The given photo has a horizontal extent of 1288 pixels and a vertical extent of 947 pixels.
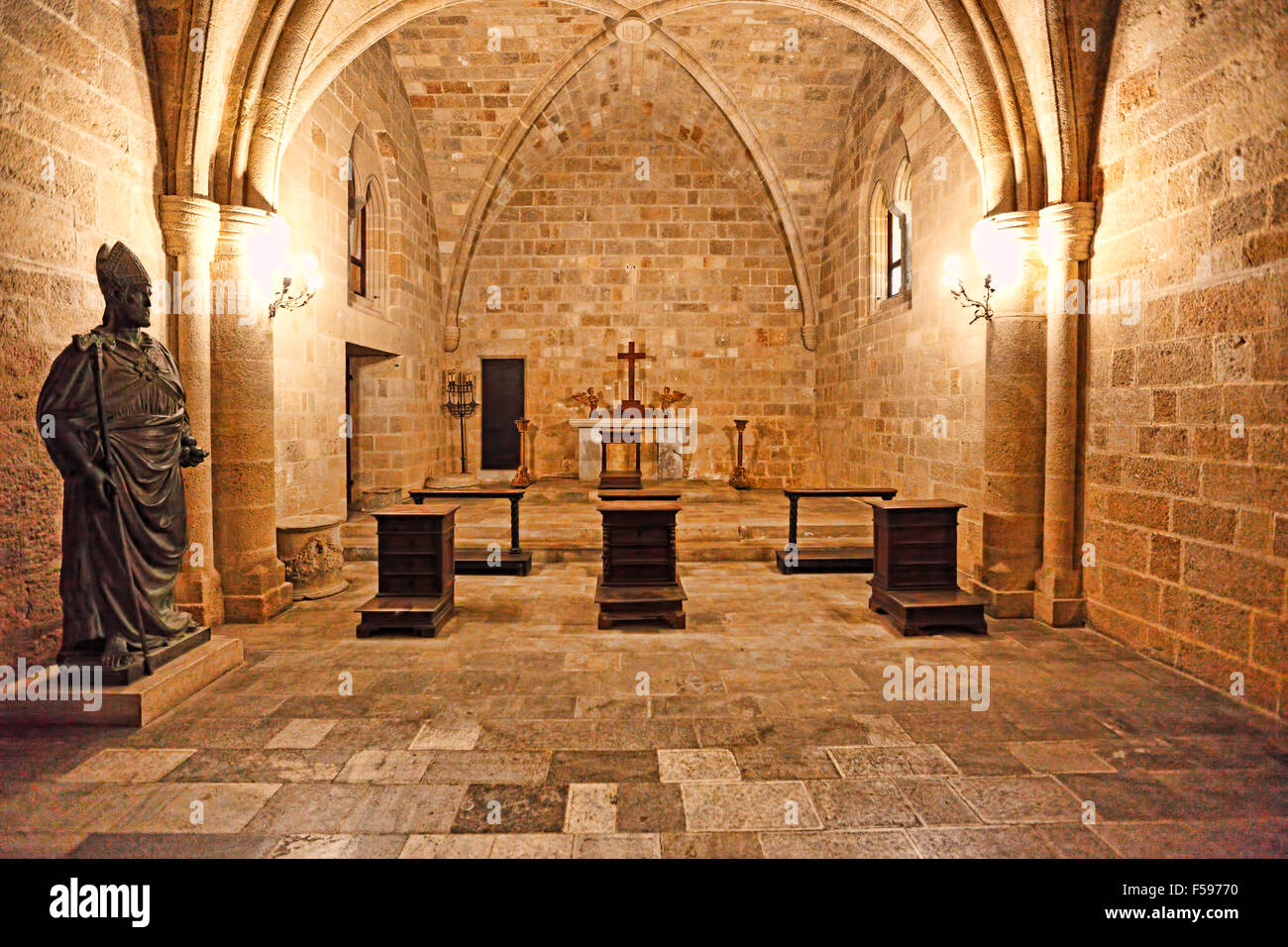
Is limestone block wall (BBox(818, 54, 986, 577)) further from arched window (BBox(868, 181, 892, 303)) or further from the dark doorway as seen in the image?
the dark doorway

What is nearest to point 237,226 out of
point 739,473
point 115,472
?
point 115,472

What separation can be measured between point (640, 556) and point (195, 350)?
3.34 meters

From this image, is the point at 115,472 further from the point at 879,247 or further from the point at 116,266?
the point at 879,247

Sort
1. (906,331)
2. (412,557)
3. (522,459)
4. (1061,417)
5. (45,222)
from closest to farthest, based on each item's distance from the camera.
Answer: (45,222) < (412,557) < (1061,417) < (906,331) < (522,459)

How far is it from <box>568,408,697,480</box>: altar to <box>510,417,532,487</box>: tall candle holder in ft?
2.41

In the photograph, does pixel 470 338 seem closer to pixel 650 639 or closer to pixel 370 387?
pixel 370 387

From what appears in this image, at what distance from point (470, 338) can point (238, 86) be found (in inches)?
Result: 268

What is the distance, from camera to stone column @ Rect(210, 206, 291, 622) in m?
5.21

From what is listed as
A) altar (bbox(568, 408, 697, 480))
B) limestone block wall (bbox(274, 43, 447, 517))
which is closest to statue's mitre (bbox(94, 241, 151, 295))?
limestone block wall (bbox(274, 43, 447, 517))

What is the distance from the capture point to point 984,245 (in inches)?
221

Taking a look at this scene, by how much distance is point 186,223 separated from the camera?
4.95m

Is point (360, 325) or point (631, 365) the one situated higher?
point (360, 325)

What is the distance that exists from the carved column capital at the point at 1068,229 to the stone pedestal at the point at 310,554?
5.80 metres

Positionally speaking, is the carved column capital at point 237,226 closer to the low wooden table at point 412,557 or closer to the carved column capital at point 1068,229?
the low wooden table at point 412,557
